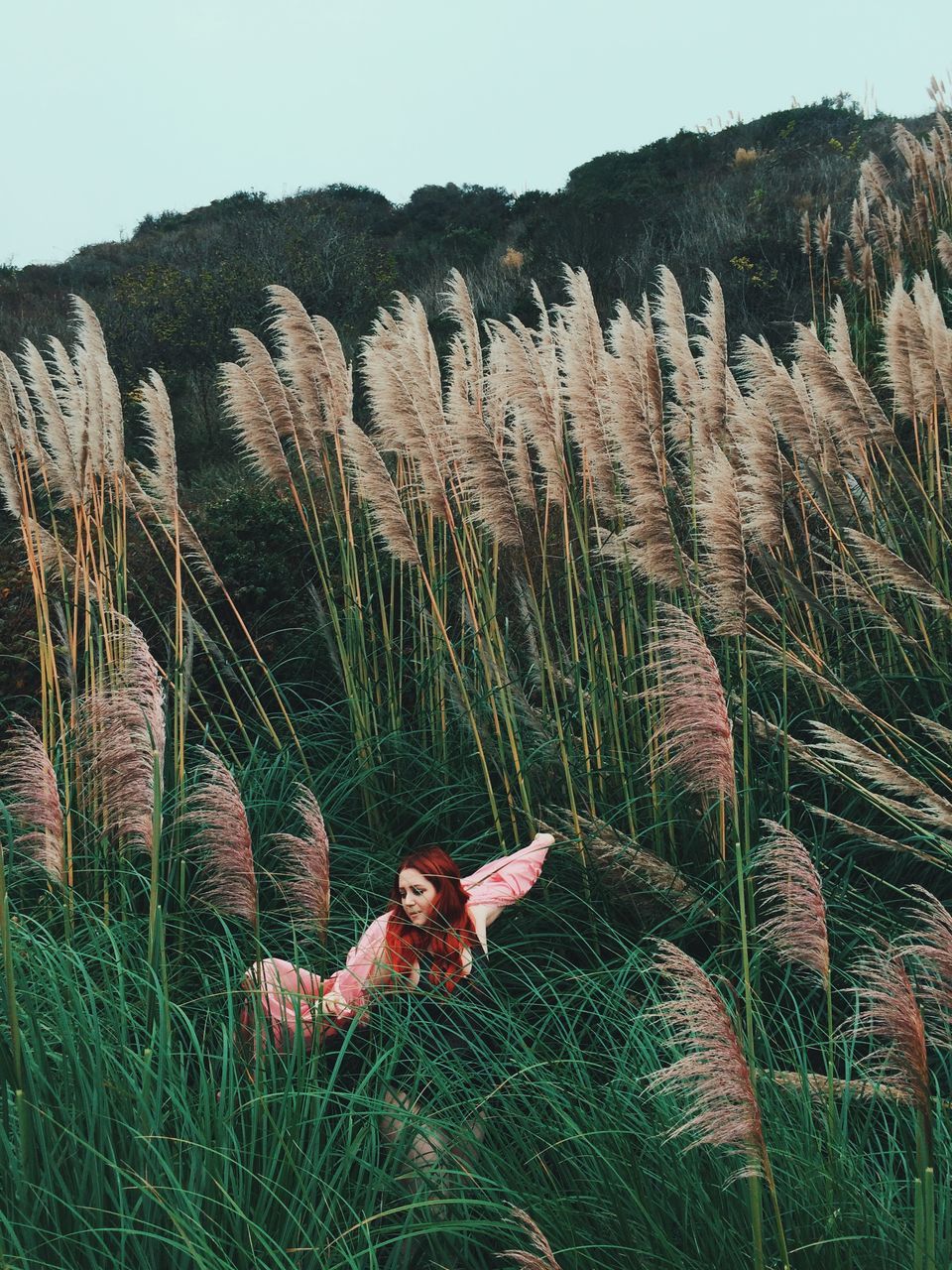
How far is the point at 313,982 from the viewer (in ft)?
10.2

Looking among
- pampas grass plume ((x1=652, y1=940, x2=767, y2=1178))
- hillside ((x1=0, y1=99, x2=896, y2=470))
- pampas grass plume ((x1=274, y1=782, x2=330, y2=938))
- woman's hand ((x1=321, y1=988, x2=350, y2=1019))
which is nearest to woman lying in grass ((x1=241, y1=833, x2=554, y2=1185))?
woman's hand ((x1=321, y1=988, x2=350, y2=1019))

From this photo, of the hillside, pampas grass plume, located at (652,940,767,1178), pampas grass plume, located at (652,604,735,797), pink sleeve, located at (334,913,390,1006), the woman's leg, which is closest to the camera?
pampas grass plume, located at (652,940,767,1178)

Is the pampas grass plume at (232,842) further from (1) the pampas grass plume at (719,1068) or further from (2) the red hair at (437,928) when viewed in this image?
(1) the pampas grass plume at (719,1068)

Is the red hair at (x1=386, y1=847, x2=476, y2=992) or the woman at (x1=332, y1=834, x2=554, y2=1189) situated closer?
the woman at (x1=332, y1=834, x2=554, y2=1189)

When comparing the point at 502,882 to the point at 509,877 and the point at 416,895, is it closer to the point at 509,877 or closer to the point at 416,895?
the point at 509,877

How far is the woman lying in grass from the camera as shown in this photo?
113 inches

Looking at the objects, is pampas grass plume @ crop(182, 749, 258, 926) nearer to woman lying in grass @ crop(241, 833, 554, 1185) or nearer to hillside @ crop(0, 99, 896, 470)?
woman lying in grass @ crop(241, 833, 554, 1185)

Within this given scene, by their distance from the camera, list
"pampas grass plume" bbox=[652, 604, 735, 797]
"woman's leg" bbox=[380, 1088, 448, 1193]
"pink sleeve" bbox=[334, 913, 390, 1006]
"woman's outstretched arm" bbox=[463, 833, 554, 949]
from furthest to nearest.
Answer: "woman's outstretched arm" bbox=[463, 833, 554, 949]
"pink sleeve" bbox=[334, 913, 390, 1006]
"woman's leg" bbox=[380, 1088, 448, 1193]
"pampas grass plume" bbox=[652, 604, 735, 797]

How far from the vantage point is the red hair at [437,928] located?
11.0ft

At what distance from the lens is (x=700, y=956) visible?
385 cm

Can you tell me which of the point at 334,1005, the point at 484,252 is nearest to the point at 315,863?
the point at 334,1005

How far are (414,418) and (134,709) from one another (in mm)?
1948

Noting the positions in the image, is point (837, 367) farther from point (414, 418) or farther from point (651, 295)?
point (651, 295)

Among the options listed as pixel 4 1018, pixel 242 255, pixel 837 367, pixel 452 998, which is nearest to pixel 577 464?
pixel 837 367
